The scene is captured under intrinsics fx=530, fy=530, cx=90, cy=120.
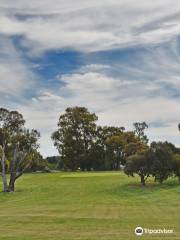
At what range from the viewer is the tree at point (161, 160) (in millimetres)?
50688

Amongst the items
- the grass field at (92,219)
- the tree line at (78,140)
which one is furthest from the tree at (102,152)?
the grass field at (92,219)

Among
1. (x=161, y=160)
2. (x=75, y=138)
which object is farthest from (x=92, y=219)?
(x=75, y=138)

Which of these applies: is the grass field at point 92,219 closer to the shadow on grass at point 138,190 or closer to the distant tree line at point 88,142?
the shadow on grass at point 138,190

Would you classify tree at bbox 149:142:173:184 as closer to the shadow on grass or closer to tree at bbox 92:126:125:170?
the shadow on grass

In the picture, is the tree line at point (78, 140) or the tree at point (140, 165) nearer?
the tree at point (140, 165)

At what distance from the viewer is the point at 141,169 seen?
51688mm

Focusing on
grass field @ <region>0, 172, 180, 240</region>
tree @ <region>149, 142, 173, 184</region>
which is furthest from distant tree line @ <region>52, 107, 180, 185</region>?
grass field @ <region>0, 172, 180, 240</region>

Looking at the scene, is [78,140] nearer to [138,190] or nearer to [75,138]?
[75,138]

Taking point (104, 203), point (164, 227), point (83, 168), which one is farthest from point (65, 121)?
point (164, 227)

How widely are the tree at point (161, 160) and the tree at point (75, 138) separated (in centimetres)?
5391

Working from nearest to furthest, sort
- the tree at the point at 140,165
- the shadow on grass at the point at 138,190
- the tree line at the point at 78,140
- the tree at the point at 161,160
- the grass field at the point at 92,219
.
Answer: the grass field at the point at 92,219 → the shadow on grass at the point at 138,190 → the tree at the point at 161,160 → the tree at the point at 140,165 → the tree line at the point at 78,140

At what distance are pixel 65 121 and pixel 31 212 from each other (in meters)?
78.8

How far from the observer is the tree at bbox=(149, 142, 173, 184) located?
166ft

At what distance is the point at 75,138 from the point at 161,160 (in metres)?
56.9
